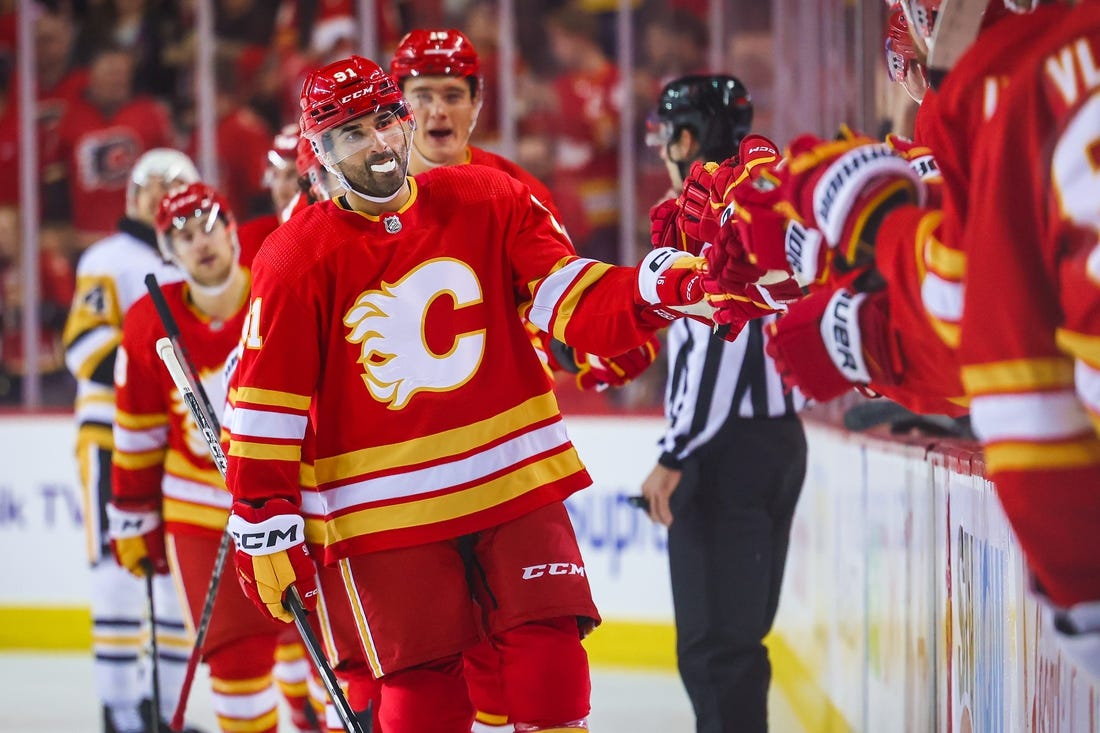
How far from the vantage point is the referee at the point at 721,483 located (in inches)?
111

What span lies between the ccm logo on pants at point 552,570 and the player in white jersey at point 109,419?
1959mm

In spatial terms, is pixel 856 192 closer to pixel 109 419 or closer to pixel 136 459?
pixel 136 459

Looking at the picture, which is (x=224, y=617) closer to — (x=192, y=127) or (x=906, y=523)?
(x=906, y=523)

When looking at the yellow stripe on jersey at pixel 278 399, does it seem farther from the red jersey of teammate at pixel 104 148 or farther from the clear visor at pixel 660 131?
the red jersey of teammate at pixel 104 148

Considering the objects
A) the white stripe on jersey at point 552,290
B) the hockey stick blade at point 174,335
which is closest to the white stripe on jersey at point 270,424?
the white stripe on jersey at point 552,290

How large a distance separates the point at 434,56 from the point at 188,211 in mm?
736

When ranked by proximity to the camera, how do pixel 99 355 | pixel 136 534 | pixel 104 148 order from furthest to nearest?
pixel 104 148, pixel 99 355, pixel 136 534

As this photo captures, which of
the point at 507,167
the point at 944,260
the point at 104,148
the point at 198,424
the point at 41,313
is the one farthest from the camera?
the point at 104,148

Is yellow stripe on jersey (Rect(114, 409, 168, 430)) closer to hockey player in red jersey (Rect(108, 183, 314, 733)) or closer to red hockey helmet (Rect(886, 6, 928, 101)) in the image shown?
hockey player in red jersey (Rect(108, 183, 314, 733))

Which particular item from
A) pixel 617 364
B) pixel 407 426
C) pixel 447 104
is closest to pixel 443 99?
pixel 447 104

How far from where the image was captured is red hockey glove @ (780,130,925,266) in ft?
4.94

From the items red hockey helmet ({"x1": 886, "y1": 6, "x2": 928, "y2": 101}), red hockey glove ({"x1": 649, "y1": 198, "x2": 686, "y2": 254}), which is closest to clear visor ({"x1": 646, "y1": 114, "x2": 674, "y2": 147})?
red hockey glove ({"x1": 649, "y1": 198, "x2": 686, "y2": 254})

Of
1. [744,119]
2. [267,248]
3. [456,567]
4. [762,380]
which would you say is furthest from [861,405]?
[267,248]

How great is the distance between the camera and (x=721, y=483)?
2895 millimetres
